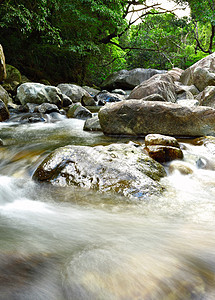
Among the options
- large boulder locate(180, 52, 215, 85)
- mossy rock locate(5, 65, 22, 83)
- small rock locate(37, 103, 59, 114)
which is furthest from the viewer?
mossy rock locate(5, 65, 22, 83)

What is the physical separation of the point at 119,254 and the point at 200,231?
79 cm

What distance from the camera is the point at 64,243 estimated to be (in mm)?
1558

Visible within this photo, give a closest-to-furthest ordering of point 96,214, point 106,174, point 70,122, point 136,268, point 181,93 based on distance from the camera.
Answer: point 136,268 → point 96,214 → point 106,174 → point 70,122 → point 181,93

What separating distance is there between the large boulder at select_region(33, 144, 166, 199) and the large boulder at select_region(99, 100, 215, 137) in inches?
71.4

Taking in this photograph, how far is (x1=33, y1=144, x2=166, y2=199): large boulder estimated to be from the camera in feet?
8.21

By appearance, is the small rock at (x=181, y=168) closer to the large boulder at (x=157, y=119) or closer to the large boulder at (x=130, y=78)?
the large boulder at (x=157, y=119)

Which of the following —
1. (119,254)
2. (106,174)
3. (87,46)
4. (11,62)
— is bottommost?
(106,174)

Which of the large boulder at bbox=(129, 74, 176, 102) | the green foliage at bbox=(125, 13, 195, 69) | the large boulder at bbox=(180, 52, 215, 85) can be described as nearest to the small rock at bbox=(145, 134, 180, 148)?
the large boulder at bbox=(129, 74, 176, 102)

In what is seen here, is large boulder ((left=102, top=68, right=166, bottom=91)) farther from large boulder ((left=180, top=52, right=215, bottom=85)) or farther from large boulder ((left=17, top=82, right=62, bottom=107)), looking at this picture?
large boulder ((left=17, top=82, right=62, bottom=107))

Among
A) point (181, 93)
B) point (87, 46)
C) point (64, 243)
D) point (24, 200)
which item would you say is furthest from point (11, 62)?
point (64, 243)

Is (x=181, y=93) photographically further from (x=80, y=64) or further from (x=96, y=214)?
(x=80, y=64)

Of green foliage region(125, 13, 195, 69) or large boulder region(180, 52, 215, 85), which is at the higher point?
green foliage region(125, 13, 195, 69)

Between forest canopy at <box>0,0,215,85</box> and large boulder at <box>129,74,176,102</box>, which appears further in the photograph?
forest canopy at <box>0,0,215,85</box>

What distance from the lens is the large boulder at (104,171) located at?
2504mm
